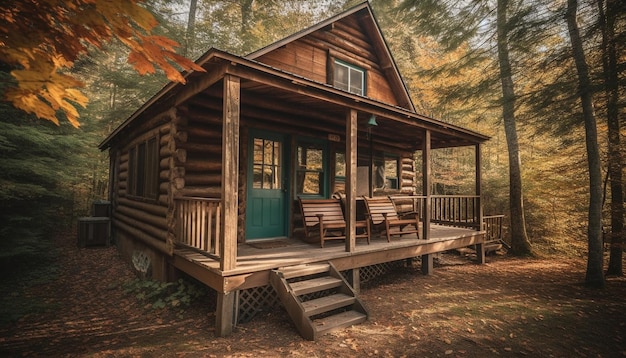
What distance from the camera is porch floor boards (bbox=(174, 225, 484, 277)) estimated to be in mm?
4555

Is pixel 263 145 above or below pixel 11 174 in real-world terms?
above

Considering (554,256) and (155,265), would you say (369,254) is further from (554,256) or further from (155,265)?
(554,256)

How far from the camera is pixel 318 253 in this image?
5500 millimetres

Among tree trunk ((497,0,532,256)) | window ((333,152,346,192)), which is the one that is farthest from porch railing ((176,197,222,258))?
tree trunk ((497,0,532,256))

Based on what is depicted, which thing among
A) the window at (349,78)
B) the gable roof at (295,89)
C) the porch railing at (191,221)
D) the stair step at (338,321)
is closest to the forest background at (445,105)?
the gable roof at (295,89)

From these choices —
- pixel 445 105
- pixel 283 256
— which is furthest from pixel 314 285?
pixel 445 105

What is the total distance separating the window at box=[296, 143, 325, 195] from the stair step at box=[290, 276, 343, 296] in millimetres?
2903

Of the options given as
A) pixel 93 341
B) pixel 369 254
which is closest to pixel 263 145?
pixel 369 254

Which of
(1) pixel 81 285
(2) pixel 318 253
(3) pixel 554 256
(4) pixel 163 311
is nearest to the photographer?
(4) pixel 163 311

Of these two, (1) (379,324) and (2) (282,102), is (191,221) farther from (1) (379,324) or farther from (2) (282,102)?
(1) (379,324)

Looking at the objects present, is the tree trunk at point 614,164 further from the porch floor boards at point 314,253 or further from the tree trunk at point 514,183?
the porch floor boards at point 314,253

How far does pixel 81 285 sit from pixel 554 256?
13.3 metres

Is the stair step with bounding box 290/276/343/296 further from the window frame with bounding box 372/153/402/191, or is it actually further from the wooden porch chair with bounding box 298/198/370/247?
the window frame with bounding box 372/153/402/191

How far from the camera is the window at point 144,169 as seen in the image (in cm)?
665
